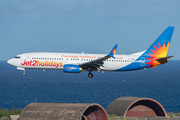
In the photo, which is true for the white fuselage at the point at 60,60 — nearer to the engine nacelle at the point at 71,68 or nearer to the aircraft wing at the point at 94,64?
the aircraft wing at the point at 94,64

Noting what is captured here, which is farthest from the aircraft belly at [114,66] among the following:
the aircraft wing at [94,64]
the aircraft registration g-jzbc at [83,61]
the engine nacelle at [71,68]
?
the engine nacelle at [71,68]

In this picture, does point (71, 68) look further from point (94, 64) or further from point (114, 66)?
point (114, 66)

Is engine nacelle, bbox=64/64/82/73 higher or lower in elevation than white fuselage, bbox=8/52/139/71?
lower

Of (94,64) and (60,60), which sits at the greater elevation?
(60,60)

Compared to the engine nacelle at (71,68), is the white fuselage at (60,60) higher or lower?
higher

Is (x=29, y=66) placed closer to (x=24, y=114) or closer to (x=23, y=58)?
(x=23, y=58)

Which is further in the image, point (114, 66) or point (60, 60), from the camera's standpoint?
point (114, 66)

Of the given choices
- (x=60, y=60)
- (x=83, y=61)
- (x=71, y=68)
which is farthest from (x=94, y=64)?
(x=60, y=60)

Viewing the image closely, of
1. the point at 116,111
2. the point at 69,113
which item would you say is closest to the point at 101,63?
the point at 69,113

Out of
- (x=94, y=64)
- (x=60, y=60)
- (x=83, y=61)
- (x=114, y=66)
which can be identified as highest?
(x=60, y=60)

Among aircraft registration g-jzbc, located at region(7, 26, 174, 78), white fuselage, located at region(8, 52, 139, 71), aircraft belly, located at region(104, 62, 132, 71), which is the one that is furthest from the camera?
aircraft belly, located at region(104, 62, 132, 71)

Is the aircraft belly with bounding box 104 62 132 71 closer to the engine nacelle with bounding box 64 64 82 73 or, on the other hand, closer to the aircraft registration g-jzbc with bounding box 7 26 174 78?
the aircraft registration g-jzbc with bounding box 7 26 174 78

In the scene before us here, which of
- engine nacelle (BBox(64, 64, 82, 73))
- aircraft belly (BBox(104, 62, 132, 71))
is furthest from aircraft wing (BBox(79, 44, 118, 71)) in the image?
aircraft belly (BBox(104, 62, 132, 71))

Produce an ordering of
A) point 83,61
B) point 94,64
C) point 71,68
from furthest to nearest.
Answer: point 83,61 → point 94,64 → point 71,68
